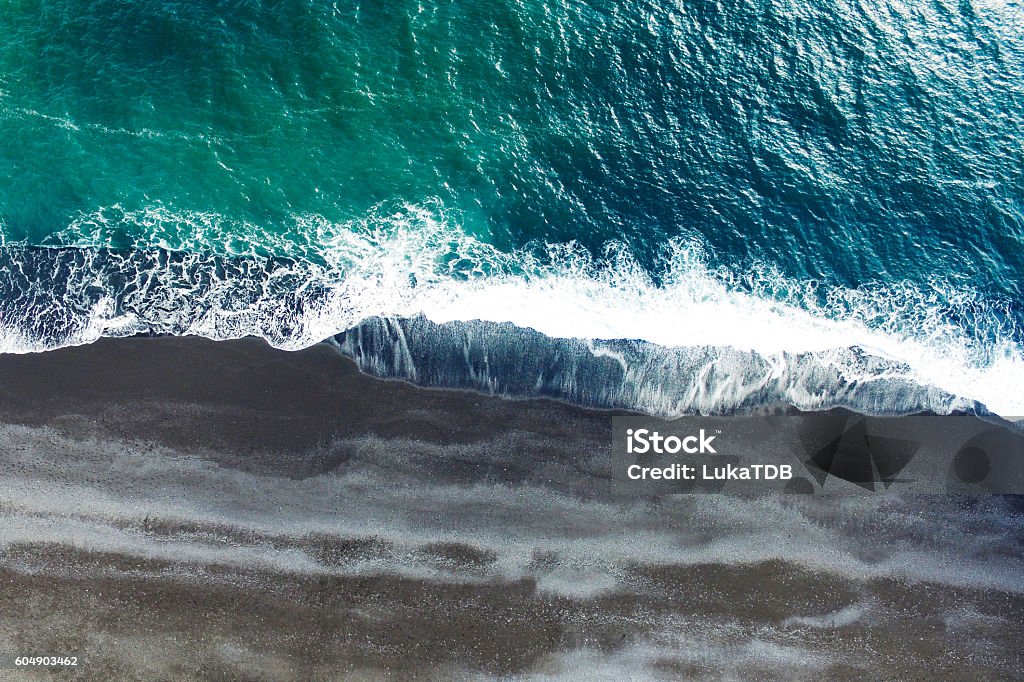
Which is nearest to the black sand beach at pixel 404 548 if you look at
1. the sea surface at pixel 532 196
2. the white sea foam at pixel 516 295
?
the sea surface at pixel 532 196

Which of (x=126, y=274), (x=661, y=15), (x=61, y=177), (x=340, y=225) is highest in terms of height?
(x=661, y=15)

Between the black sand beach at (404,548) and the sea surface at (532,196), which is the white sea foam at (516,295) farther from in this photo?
the black sand beach at (404,548)

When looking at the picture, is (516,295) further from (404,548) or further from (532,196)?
(404,548)

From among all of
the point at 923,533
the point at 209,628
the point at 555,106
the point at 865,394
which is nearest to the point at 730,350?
the point at 865,394

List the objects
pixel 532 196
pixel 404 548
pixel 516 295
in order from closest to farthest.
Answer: pixel 404 548 → pixel 516 295 → pixel 532 196

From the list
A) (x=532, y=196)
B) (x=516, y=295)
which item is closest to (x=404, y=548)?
(x=516, y=295)

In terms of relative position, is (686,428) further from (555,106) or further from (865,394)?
(555,106)
